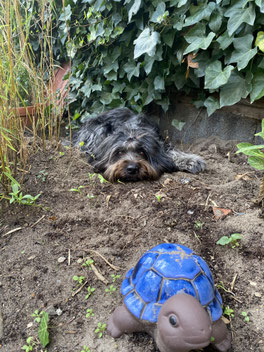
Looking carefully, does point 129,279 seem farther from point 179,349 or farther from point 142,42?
point 142,42

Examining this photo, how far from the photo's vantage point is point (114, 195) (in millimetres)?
2811

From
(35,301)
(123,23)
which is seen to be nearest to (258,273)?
(35,301)

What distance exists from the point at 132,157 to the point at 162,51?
1376 mm

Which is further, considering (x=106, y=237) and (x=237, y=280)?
(x=106, y=237)

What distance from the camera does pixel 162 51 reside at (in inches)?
146

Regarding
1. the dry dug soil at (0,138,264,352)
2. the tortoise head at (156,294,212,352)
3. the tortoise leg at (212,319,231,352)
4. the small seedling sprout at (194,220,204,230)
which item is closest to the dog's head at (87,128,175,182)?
the dry dug soil at (0,138,264,352)

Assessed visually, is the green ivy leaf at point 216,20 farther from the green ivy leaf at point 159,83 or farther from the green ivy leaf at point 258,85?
the green ivy leaf at point 159,83

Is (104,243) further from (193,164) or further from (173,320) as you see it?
(193,164)

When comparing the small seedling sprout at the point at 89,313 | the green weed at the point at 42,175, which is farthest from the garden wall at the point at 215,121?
the small seedling sprout at the point at 89,313

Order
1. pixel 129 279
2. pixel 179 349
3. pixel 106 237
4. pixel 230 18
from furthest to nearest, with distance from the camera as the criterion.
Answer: pixel 230 18 → pixel 106 237 → pixel 129 279 → pixel 179 349

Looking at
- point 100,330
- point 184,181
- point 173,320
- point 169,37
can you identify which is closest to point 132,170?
point 184,181

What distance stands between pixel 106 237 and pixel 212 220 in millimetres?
823

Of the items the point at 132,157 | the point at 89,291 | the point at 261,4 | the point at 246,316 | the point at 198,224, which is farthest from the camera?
the point at 132,157

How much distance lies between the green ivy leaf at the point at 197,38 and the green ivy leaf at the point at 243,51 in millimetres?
295
